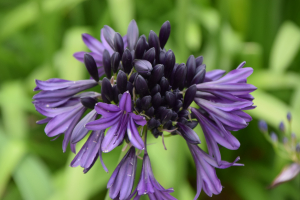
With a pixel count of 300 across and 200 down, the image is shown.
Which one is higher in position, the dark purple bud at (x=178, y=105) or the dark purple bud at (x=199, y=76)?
the dark purple bud at (x=199, y=76)

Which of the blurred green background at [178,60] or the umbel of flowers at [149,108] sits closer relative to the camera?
the umbel of flowers at [149,108]

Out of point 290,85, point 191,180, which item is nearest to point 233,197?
point 191,180

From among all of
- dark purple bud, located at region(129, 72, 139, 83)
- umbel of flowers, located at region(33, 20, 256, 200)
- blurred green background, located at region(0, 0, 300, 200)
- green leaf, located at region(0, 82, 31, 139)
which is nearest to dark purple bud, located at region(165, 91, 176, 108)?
umbel of flowers, located at region(33, 20, 256, 200)

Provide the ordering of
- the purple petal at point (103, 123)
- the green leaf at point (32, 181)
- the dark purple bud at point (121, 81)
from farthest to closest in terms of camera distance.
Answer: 1. the green leaf at point (32, 181)
2. the dark purple bud at point (121, 81)
3. the purple petal at point (103, 123)

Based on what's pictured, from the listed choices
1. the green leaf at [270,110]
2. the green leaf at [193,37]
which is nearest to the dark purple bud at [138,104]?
the green leaf at [270,110]

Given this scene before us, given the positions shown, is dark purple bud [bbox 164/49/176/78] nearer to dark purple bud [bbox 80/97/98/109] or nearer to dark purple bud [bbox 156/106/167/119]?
dark purple bud [bbox 156/106/167/119]

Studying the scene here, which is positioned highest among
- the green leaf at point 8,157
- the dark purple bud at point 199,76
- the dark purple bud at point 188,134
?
the dark purple bud at point 199,76

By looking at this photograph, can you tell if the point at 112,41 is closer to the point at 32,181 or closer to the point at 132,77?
the point at 132,77

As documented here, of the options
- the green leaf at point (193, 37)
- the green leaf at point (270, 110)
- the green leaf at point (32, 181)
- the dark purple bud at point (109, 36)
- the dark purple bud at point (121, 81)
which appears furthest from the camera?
the green leaf at point (193, 37)

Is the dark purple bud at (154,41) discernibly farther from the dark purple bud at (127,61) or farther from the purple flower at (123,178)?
the purple flower at (123,178)
